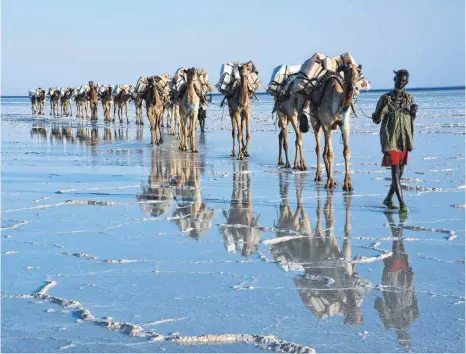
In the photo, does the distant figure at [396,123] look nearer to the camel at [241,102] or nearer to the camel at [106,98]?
the camel at [241,102]

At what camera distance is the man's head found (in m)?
11.6

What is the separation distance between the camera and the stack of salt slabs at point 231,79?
2183 centimetres

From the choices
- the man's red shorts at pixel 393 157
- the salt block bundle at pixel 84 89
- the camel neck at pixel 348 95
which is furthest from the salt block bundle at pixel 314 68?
the salt block bundle at pixel 84 89

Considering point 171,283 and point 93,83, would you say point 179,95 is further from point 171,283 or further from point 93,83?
point 93,83

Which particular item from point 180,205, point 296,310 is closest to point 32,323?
point 296,310

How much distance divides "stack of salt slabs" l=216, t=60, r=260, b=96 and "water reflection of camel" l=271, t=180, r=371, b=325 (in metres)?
10.5

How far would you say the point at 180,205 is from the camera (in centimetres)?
1253

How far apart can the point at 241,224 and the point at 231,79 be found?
1177 centimetres

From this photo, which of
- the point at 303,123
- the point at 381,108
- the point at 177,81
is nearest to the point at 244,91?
the point at 303,123

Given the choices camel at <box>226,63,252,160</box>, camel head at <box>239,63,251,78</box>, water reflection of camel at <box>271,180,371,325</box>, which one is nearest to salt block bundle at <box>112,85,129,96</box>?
camel at <box>226,63,252,160</box>

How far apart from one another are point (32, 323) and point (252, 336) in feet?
5.63

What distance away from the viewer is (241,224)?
10789 millimetres

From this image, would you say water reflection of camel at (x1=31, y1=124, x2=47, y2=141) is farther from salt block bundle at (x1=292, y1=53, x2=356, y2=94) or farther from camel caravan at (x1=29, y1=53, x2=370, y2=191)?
salt block bundle at (x1=292, y1=53, x2=356, y2=94)

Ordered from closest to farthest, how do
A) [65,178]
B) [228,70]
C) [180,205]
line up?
[180,205] < [65,178] < [228,70]
